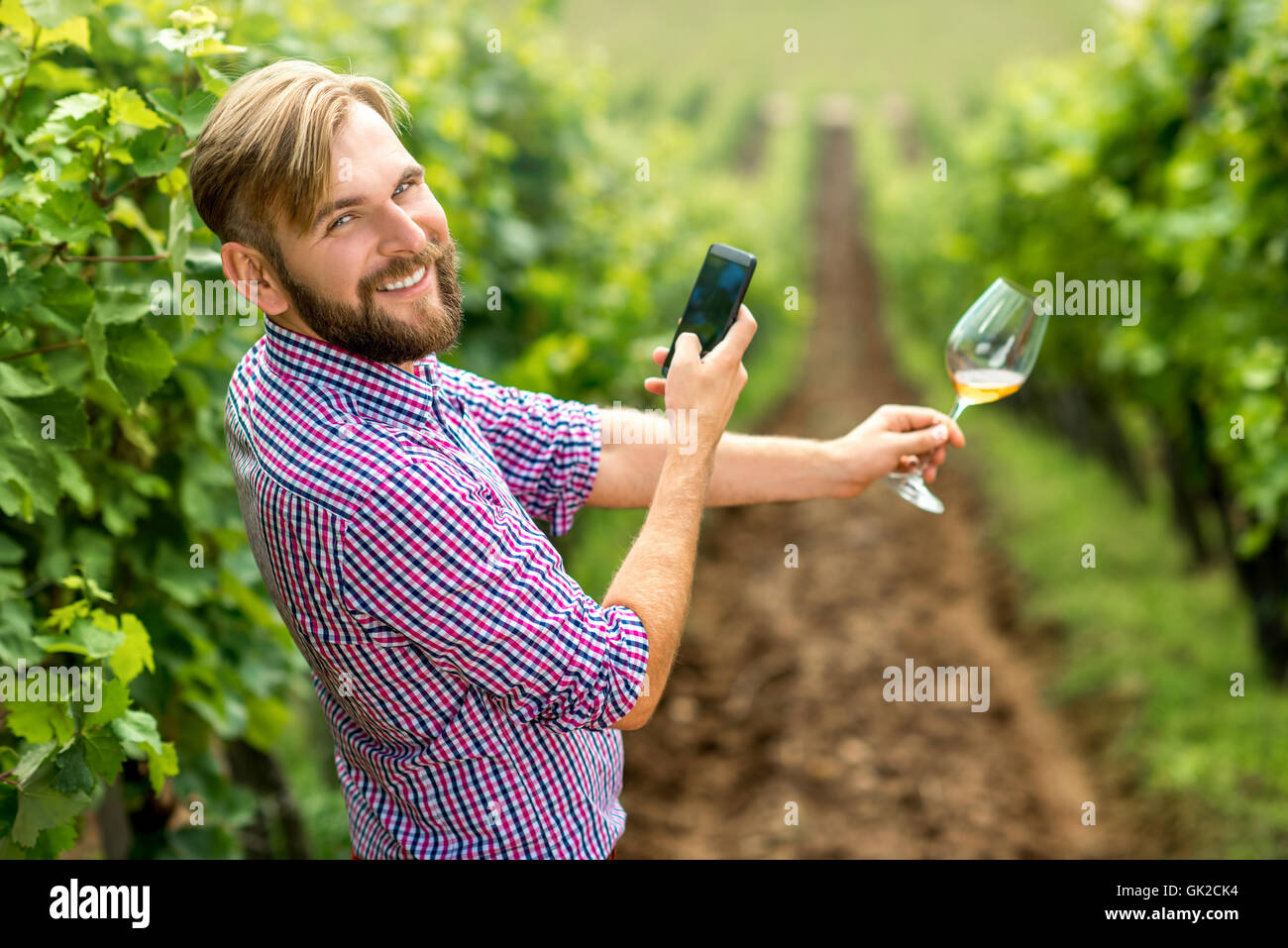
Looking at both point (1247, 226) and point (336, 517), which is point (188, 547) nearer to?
point (336, 517)

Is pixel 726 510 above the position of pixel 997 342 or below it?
below

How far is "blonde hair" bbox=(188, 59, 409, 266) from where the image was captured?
5.66 ft

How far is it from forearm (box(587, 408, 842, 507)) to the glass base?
16 centimetres

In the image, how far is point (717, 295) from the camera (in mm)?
2102

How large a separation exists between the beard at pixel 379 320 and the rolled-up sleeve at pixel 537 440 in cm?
37

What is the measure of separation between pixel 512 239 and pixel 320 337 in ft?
11.8

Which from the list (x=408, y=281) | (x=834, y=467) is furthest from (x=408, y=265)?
(x=834, y=467)

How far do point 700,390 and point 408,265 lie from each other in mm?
570

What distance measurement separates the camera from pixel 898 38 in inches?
2744
